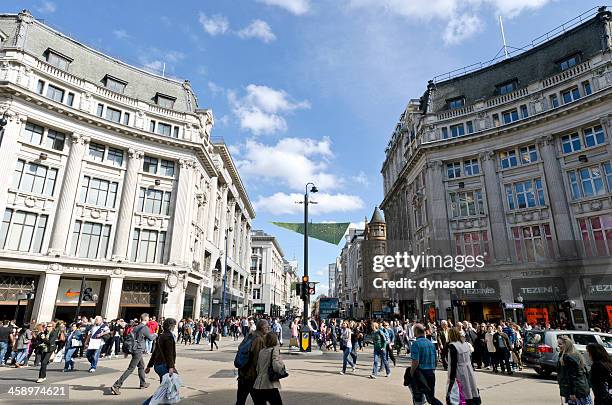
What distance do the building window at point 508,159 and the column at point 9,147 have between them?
3905 centimetres

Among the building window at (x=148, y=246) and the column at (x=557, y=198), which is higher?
the column at (x=557, y=198)

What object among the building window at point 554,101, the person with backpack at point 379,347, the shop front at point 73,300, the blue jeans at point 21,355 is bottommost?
the blue jeans at point 21,355

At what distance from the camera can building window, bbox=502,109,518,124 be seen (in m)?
31.8

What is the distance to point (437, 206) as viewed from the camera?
3375cm

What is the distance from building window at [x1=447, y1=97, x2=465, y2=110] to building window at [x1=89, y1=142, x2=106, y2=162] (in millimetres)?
33762

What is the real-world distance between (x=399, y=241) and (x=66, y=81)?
130 ft

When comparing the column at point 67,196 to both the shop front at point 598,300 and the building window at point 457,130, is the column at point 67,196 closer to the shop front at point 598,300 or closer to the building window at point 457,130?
the building window at point 457,130

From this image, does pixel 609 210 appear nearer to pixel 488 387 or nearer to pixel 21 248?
pixel 488 387

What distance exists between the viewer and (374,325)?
12836 millimetres

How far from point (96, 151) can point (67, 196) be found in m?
4.86

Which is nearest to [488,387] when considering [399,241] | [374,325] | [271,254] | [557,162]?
[374,325]

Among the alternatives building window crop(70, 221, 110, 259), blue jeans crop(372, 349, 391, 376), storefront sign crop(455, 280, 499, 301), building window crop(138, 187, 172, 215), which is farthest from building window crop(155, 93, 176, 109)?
storefront sign crop(455, 280, 499, 301)

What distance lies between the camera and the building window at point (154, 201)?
102ft

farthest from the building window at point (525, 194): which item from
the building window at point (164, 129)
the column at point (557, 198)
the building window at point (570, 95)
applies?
the building window at point (164, 129)
